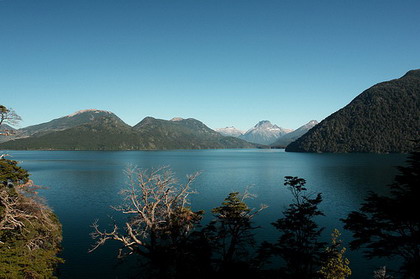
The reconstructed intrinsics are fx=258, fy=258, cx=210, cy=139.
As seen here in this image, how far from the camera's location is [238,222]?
33562mm

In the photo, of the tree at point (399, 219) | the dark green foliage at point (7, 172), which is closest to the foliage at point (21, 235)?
the dark green foliage at point (7, 172)

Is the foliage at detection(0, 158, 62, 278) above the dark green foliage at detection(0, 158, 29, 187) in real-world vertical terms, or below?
below

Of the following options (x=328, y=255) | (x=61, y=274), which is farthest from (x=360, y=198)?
(x=61, y=274)

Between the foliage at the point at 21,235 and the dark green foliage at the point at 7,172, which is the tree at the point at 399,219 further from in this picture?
the dark green foliage at the point at 7,172

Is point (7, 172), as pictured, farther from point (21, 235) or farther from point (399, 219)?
point (399, 219)

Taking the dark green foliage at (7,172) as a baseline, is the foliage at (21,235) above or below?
below

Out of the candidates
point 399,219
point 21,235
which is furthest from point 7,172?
point 399,219

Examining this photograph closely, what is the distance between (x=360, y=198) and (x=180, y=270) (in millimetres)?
64284

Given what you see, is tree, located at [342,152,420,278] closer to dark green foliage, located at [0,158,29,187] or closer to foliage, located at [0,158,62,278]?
foliage, located at [0,158,62,278]

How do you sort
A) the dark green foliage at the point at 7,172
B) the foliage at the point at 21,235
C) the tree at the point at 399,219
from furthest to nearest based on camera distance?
the dark green foliage at the point at 7,172, the foliage at the point at 21,235, the tree at the point at 399,219

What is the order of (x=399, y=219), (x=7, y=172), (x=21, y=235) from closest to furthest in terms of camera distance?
(x=399, y=219), (x=21, y=235), (x=7, y=172)

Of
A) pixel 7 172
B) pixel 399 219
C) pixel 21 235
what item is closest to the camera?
pixel 399 219

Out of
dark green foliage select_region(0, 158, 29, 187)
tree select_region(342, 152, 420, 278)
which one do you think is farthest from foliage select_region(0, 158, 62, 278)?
tree select_region(342, 152, 420, 278)

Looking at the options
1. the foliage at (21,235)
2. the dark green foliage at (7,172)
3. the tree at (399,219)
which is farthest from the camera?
the dark green foliage at (7,172)
